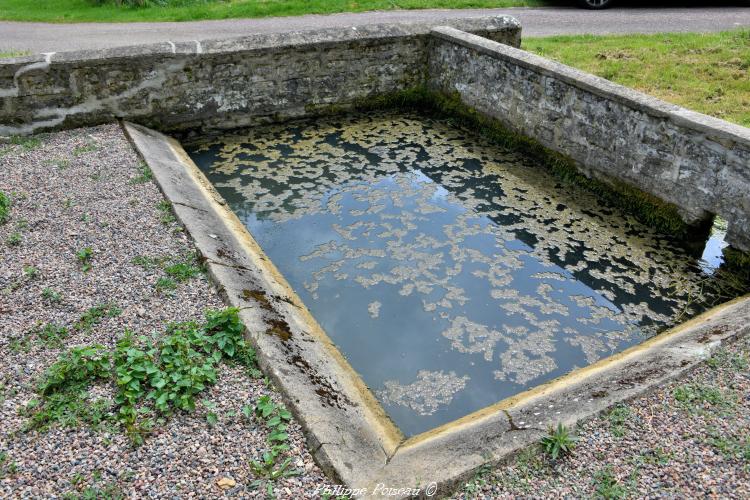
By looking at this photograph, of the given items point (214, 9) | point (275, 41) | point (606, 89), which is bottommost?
point (214, 9)

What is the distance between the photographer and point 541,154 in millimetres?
8156

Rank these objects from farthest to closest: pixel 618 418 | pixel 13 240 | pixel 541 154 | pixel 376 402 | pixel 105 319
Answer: pixel 541 154
pixel 13 240
pixel 376 402
pixel 105 319
pixel 618 418

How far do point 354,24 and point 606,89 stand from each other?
8268mm

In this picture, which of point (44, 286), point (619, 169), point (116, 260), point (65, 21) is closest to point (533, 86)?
point (619, 169)

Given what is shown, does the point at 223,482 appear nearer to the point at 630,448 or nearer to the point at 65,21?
the point at 630,448

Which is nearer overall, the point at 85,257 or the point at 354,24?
the point at 85,257

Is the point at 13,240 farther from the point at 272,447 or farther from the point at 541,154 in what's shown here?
the point at 541,154

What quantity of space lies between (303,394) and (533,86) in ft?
18.5

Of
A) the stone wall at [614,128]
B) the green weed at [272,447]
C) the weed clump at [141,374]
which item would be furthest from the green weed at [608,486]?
the stone wall at [614,128]

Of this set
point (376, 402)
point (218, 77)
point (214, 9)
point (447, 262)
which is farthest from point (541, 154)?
point (214, 9)

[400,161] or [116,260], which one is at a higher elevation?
[116,260]

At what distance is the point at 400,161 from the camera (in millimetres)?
8430

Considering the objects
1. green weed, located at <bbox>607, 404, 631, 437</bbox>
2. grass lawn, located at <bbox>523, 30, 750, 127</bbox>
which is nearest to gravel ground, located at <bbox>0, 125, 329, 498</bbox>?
green weed, located at <bbox>607, 404, 631, 437</bbox>

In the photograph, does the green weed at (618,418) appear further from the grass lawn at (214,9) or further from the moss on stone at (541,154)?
the grass lawn at (214,9)
